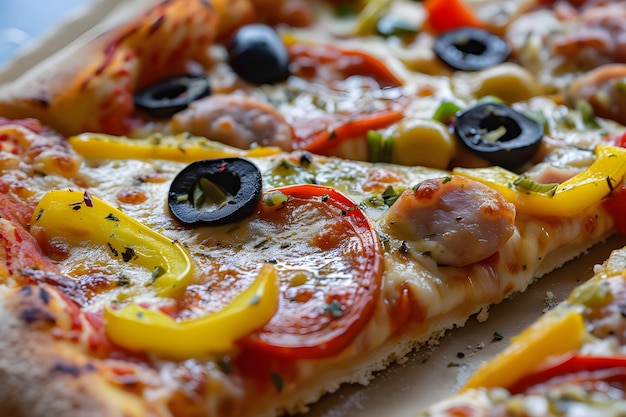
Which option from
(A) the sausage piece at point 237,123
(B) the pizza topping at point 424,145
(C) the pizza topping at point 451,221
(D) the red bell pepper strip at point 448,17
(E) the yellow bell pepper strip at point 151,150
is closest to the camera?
(C) the pizza topping at point 451,221

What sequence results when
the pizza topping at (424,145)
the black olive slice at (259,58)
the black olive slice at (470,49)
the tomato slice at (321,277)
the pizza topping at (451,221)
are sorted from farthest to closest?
the black olive slice at (470,49)
the black olive slice at (259,58)
the pizza topping at (424,145)
the pizza topping at (451,221)
the tomato slice at (321,277)

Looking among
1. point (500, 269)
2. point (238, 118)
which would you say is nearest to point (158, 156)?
point (238, 118)

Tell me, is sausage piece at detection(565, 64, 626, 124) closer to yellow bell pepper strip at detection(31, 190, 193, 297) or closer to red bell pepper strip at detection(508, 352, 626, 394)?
red bell pepper strip at detection(508, 352, 626, 394)

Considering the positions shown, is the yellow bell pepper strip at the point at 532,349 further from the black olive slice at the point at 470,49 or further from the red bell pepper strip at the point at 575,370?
the black olive slice at the point at 470,49

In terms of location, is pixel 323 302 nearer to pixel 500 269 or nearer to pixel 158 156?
pixel 500 269

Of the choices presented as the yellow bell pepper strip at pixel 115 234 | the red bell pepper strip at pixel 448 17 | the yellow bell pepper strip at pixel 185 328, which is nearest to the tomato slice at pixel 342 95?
the red bell pepper strip at pixel 448 17

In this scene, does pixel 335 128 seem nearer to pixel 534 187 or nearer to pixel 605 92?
pixel 534 187

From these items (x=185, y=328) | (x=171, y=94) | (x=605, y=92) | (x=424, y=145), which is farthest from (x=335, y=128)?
(x=185, y=328)

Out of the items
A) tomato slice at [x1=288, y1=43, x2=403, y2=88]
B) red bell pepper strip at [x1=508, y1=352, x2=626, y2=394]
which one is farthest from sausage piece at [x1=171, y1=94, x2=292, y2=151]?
red bell pepper strip at [x1=508, y1=352, x2=626, y2=394]
